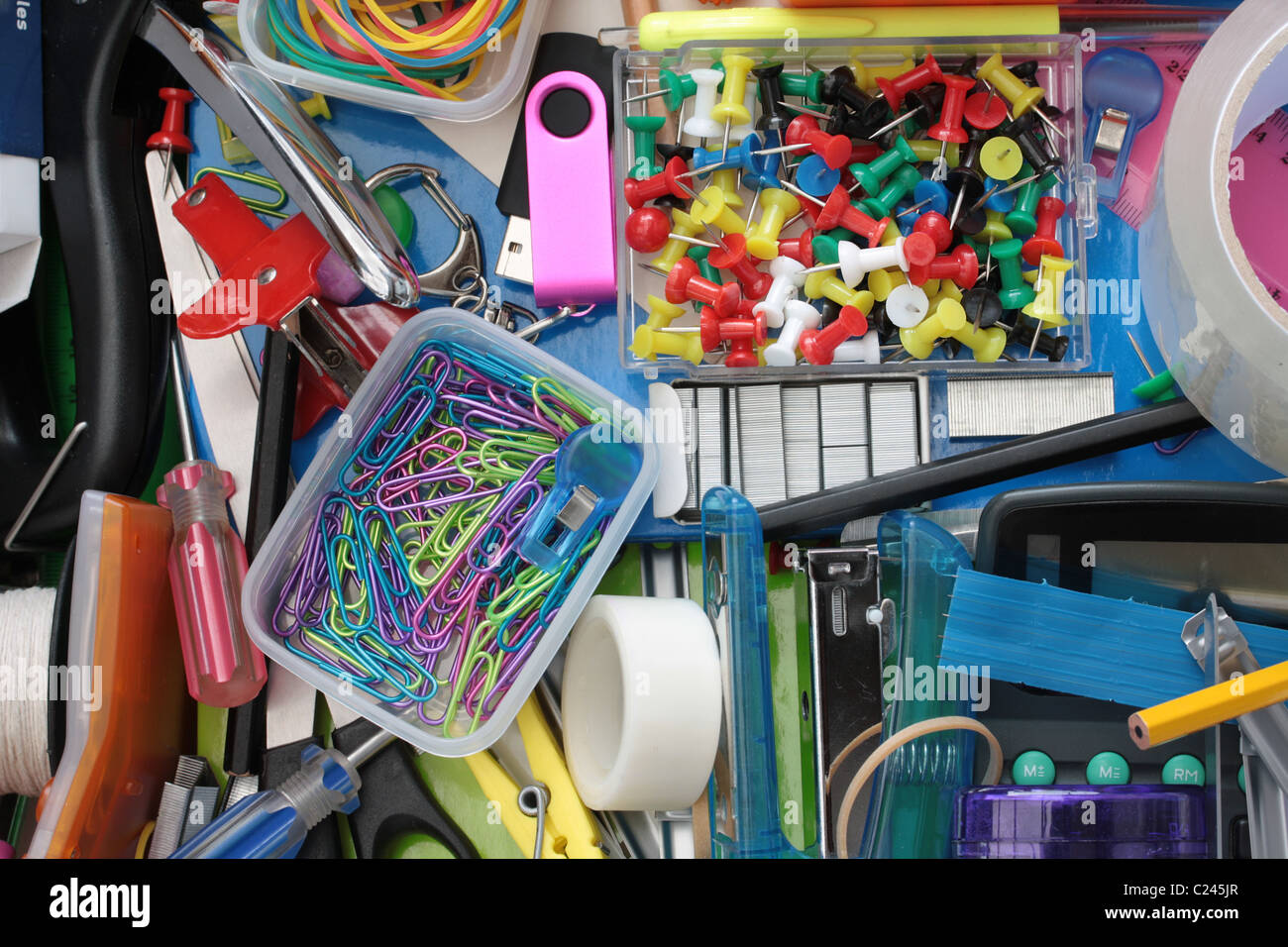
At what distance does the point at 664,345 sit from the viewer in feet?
3.77

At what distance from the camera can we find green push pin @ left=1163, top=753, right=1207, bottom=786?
1007 millimetres

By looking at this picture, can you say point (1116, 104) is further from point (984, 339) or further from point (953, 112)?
point (984, 339)

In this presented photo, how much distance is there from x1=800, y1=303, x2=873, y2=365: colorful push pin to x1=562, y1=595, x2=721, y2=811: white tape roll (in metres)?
0.30

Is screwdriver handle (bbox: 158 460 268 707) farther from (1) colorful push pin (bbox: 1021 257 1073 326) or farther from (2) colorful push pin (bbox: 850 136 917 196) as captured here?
(1) colorful push pin (bbox: 1021 257 1073 326)

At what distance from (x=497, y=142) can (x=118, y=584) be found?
63 centimetres

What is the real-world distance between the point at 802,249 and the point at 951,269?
0.53ft

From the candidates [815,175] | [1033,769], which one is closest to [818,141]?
[815,175]

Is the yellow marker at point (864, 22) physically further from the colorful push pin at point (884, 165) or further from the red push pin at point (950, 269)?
the red push pin at point (950, 269)

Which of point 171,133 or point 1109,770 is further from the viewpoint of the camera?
point 171,133

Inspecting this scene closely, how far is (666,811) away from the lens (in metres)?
1.13

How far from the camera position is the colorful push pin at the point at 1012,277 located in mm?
1144

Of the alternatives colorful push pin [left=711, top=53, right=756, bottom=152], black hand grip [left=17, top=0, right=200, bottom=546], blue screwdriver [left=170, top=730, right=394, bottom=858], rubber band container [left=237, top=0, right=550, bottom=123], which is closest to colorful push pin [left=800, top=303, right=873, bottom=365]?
colorful push pin [left=711, top=53, right=756, bottom=152]

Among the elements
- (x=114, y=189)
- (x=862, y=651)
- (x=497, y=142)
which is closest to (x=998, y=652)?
(x=862, y=651)

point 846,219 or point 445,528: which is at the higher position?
point 846,219
